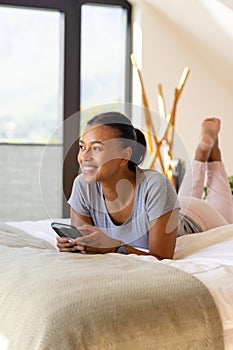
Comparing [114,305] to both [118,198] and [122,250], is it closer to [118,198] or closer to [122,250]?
[122,250]

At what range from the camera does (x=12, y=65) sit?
498cm

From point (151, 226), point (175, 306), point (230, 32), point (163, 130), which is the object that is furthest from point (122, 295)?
point (230, 32)

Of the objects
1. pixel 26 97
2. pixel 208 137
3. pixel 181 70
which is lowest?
pixel 208 137

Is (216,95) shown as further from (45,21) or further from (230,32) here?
(45,21)

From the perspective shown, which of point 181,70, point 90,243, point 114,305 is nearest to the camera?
point 114,305

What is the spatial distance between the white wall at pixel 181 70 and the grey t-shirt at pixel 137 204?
3045 millimetres

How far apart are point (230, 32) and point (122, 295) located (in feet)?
11.8

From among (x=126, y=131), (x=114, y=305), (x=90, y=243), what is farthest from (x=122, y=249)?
(x=114, y=305)

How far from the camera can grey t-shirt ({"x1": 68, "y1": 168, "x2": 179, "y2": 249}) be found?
2078 millimetres

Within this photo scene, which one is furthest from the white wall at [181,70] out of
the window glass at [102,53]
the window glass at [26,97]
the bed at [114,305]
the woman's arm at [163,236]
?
the bed at [114,305]

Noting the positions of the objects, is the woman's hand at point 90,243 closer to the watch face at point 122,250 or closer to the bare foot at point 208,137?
the watch face at point 122,250

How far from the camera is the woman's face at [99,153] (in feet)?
6.57

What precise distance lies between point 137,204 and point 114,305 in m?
0.75

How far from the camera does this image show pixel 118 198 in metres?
2.14
